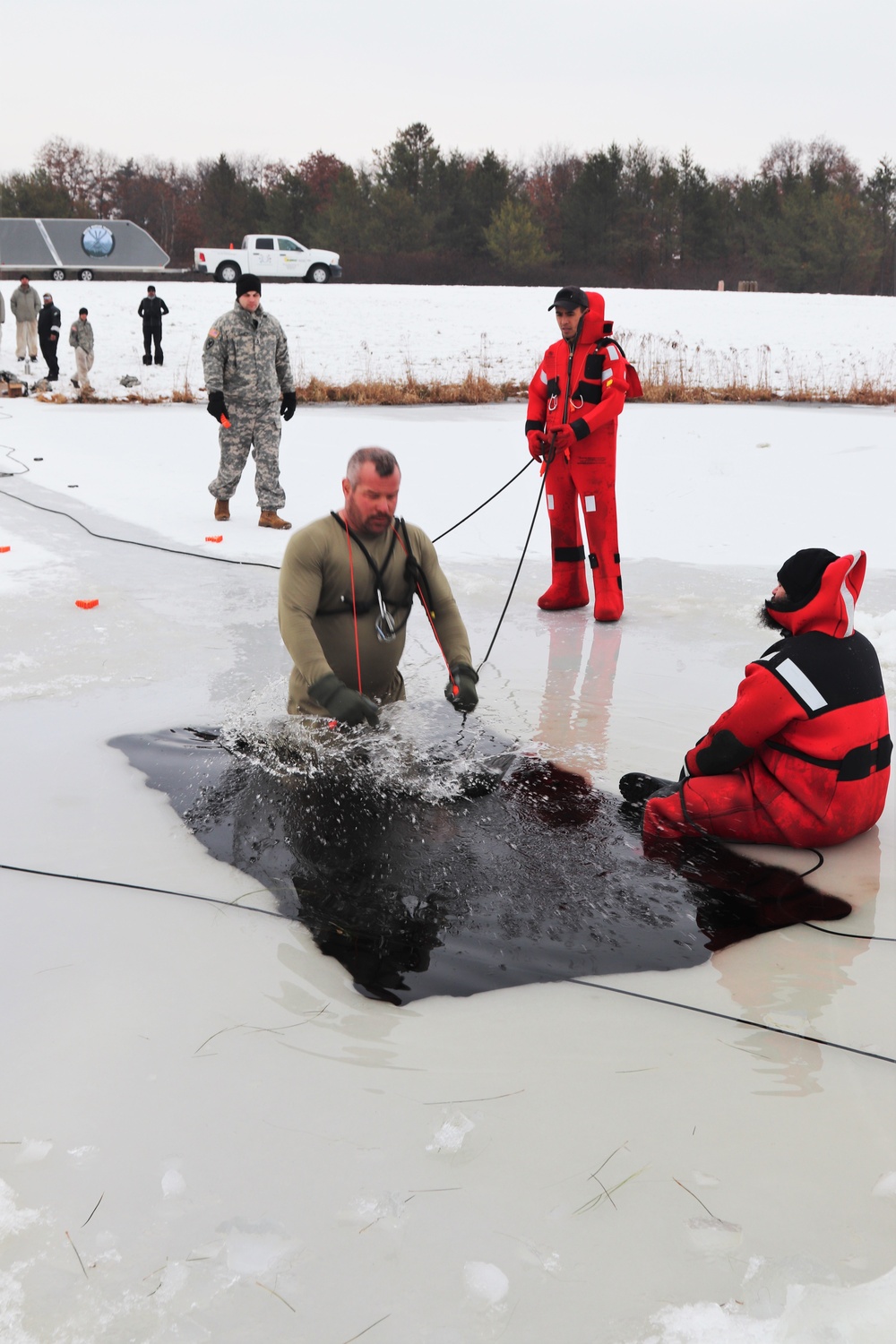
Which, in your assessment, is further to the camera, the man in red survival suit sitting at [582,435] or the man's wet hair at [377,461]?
the man in red survival suit sitting at [582,435]

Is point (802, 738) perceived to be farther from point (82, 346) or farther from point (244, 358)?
point (82, 346)

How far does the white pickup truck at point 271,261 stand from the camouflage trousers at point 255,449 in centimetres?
2082

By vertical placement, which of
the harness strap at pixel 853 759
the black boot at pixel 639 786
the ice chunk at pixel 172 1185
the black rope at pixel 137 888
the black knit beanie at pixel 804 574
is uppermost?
the black knit beanie at pixel 804 574

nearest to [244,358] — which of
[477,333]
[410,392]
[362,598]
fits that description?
[362,598]

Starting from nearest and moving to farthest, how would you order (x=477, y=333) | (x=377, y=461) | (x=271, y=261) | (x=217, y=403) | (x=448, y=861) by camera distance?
(x=448, y=861), (x=377, y=461), (x=217, y=403), (x=477, y=333), (x=271, y=261)

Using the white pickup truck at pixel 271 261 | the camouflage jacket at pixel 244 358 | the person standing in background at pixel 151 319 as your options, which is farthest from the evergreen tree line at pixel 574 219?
the camouflage jacket at pixel 244 358

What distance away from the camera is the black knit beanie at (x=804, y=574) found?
9.58 ft

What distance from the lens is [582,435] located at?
5.42 meters

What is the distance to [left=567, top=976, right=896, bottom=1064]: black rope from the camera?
7.52 feet

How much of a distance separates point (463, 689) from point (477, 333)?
17903 millimetres

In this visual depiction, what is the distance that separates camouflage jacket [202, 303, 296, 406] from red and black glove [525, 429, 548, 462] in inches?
97.7

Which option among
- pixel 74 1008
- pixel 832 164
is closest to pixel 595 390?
pixel 74 1008

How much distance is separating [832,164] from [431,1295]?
52.2 meters

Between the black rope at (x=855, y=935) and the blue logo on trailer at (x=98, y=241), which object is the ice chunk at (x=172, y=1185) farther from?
the blue logo on trailer at (x=98, y=241)
